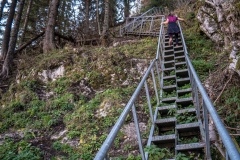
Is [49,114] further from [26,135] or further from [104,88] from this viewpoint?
[104,88]

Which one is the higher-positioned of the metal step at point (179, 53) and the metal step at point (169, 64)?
the metal step at point (179, 53)

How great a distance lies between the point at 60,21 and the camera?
17.5 metres

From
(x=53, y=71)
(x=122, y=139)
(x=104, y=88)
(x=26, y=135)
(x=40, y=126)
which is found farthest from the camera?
(x=53, y=71)

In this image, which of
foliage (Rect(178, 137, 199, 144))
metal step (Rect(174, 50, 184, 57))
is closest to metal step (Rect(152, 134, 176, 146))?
foliage (Rect(178, 137, 199, 144))

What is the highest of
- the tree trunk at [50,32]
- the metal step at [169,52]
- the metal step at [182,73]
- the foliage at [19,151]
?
the tree trunk at [50,32]

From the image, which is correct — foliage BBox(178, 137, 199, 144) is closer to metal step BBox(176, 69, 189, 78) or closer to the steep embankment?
the steep embankment

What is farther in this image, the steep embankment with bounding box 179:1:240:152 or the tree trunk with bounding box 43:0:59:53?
the tree trunk with bounding box 43:0:59:53

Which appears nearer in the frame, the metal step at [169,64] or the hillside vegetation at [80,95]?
the hillside vegetation at [80,95]

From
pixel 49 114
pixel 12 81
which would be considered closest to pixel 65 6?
pixel 12 81

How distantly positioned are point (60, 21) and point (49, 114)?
11937mm

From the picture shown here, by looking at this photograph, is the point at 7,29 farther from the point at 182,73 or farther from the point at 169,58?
the point at 182,73

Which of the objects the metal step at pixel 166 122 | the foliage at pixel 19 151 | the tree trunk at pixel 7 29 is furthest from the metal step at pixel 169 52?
the tree trunk at pixel 7 29

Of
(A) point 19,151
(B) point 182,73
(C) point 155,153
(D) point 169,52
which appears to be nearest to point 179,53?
(D) point 169,52

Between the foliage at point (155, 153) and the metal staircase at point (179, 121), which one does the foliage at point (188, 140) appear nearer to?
the metal staircase at point (179, 121)
